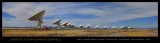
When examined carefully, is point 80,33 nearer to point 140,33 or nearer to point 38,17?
point 38,17

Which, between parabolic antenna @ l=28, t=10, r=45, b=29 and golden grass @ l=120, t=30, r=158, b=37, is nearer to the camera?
parabolic antenna @ l=28, t=10, r=45, b=29

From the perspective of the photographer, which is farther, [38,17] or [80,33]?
[80,33]

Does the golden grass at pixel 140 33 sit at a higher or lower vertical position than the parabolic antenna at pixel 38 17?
lower

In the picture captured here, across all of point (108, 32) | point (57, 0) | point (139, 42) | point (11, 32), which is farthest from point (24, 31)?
point (139, 42)

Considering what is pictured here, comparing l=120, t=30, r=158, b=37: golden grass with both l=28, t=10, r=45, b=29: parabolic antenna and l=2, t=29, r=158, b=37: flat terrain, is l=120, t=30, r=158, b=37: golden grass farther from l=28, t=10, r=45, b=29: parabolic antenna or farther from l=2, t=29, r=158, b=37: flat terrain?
l=28, t=10, r=45, b=29: parabolic antenna

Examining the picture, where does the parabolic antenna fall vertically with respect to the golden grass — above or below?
above

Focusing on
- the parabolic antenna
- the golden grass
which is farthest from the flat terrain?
the parabolic antenna

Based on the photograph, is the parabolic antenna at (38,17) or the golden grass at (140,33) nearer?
the parabolic antenna at (38,17)

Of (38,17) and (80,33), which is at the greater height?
(38,17)

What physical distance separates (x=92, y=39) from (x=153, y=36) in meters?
1.32

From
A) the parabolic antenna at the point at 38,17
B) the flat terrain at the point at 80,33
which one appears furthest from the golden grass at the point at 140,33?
the parabolic antenna at the point at 38,17

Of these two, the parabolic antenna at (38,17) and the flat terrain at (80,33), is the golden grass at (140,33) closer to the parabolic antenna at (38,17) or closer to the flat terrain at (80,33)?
the flat terrain at (80,33)

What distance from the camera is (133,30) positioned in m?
10.1

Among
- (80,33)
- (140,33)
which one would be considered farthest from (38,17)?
(140,33)
